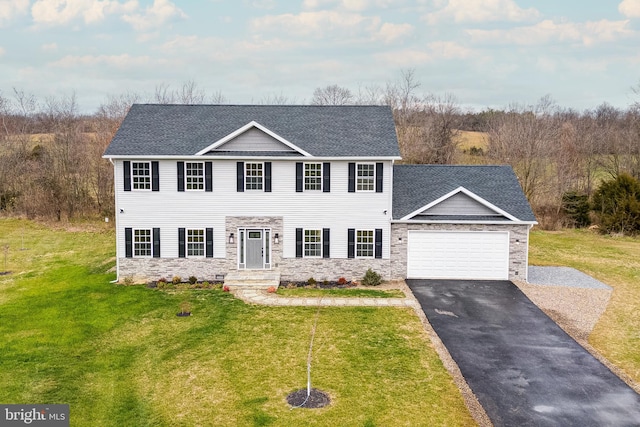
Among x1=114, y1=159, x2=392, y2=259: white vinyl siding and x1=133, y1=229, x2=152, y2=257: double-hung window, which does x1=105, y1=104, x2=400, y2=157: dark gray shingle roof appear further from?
x1=133, y1=229, x2=152, y2=257: double-hung window

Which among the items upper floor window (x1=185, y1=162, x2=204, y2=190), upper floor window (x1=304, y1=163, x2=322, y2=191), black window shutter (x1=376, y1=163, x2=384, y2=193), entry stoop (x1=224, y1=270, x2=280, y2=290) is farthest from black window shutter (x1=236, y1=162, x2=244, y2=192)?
black window shutter (x1=376, y1=163, x2=384, y2=193)

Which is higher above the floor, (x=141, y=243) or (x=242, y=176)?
(x=242, y=176)

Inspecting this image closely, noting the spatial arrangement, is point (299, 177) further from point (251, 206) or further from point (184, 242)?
point (184, 242)

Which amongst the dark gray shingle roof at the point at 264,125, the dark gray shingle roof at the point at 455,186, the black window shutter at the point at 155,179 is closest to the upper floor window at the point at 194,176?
the dark gray shingle roof at the point at 264,125

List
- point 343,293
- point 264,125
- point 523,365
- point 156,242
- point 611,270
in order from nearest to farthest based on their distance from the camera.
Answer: point 523,365 < point 343,293 < point 156,242 < point 264,125 < point 611,270

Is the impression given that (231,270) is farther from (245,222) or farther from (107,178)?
(107,178)

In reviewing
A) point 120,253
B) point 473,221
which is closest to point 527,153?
point 473,221

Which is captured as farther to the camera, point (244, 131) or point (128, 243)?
point (128, 243)

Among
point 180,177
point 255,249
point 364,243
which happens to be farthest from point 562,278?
point 180,177
